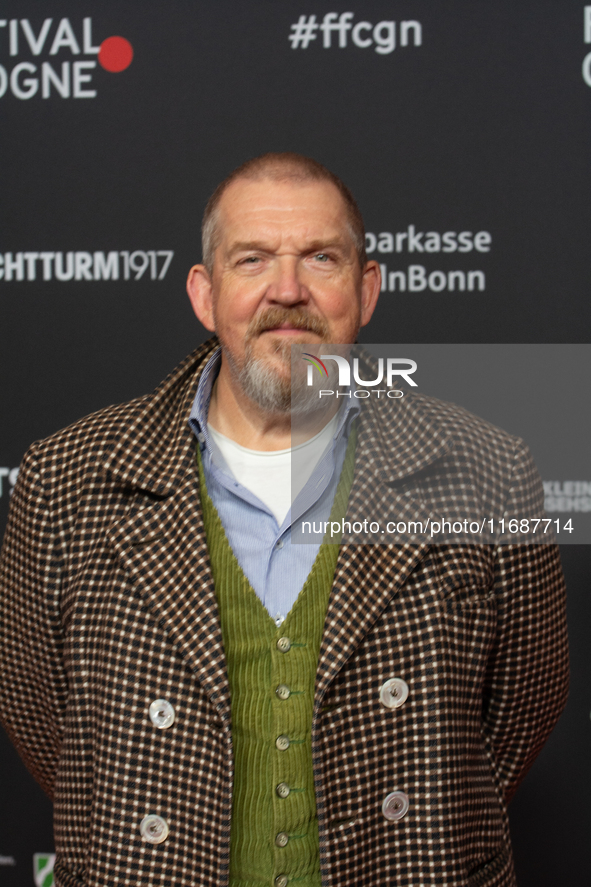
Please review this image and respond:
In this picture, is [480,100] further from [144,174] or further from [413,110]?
[144,174]

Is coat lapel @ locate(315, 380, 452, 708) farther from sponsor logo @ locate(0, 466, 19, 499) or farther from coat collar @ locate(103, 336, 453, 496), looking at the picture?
sponsor logo @ locate(0, 466, 19, 499)

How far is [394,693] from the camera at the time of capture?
1.35m

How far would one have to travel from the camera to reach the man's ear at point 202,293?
1619 mm

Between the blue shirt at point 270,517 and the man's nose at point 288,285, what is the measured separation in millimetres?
235

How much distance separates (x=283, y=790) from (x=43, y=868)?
129 cm

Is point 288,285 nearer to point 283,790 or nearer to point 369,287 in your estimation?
point 369,287

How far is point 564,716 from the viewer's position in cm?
221

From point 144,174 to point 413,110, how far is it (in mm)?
690

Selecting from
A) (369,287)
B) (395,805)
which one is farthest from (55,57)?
(395,805)

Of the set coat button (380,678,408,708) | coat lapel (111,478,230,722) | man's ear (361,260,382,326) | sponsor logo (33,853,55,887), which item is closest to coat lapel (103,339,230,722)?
coat lapel (111,478,230,722)

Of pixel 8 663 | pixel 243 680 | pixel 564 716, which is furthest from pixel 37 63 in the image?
pixel 564 716

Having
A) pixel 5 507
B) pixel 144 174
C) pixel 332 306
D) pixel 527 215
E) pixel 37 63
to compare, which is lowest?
pixel 5 507

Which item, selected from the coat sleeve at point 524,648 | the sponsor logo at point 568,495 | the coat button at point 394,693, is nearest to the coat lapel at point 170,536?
the coat button at point 394,693

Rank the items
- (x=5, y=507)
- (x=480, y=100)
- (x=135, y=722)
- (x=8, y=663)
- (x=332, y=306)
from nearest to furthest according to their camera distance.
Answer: (x=135, y=722)
(x=332, y=306)
(x=8, y=663)
(x=480, y=100)
(x=5, y=507)
